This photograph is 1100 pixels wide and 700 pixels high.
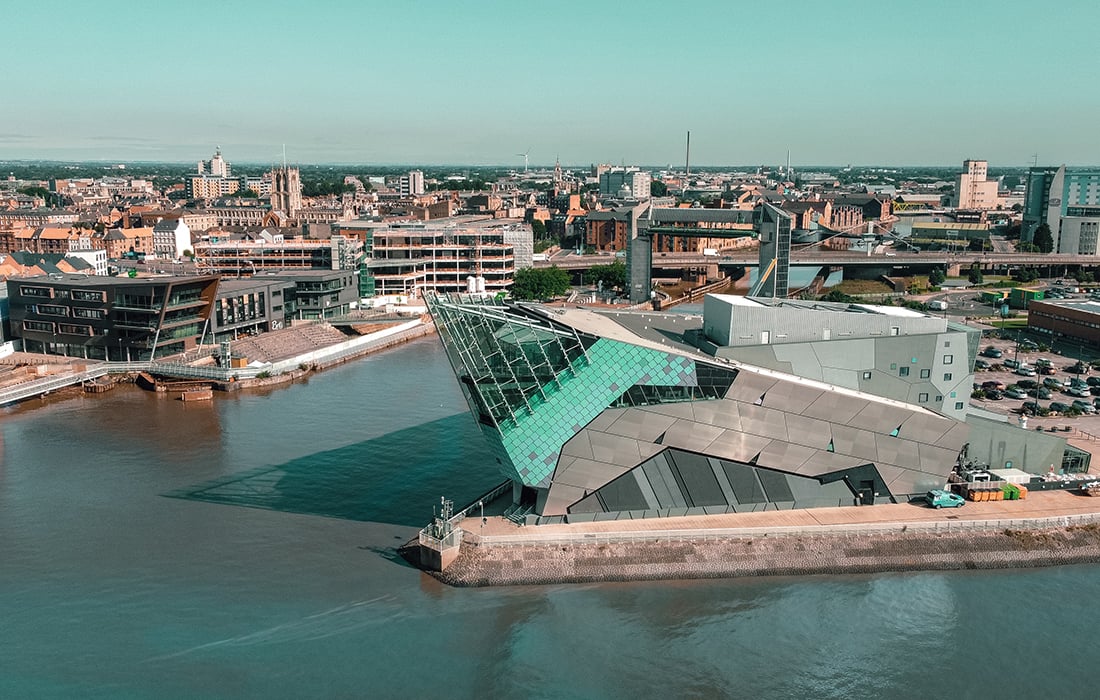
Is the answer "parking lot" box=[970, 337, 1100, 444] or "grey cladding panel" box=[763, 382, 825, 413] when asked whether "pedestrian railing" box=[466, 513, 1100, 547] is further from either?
"parking lot" box=[970, 337, 1100, 444]

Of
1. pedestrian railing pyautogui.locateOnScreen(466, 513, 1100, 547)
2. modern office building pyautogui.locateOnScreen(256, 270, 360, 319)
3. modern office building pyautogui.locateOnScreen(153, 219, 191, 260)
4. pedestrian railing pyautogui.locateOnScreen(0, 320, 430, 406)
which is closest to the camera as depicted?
pedestrian railing pyautogui.locateOnScreen(466, 513, 1100, 547)

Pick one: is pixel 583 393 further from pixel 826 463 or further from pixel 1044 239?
pixel 1044 239

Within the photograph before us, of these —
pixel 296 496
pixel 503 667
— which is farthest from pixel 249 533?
pixel 503 667

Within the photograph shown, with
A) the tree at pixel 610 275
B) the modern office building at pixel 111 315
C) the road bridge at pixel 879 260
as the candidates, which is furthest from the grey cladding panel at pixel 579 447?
the road bridge at pixel 879 260

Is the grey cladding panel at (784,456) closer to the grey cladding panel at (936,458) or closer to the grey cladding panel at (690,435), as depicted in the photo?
the grey cladding panel at (690,435)

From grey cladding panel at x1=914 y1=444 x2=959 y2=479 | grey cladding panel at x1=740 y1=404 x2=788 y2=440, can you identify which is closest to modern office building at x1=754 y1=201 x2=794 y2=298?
grey cladding panel at x1=914 y1=444 x2=959 y2=479

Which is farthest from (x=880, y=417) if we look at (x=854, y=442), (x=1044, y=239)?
→ (x=1044, y=239)
